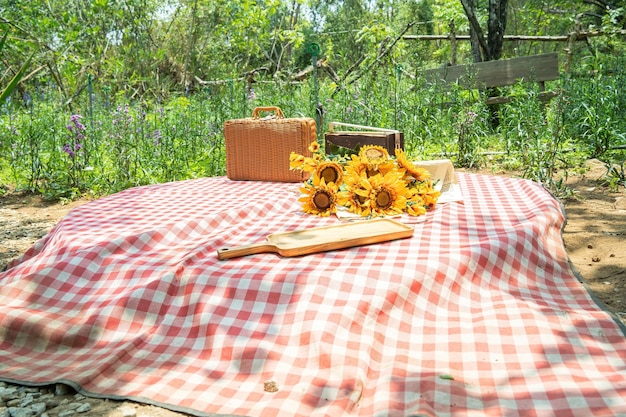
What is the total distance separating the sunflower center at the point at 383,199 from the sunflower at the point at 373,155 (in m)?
0.15

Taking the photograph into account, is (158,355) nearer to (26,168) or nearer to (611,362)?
(611,362)

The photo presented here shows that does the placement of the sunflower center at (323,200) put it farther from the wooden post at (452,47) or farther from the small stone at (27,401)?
the wooden post at (452,47)

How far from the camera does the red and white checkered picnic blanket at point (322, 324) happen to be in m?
1.46

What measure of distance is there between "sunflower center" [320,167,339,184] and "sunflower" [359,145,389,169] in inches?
5.6

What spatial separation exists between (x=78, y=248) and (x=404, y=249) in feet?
4.03

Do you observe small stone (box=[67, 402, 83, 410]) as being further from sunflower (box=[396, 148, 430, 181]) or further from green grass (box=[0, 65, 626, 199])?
green grass (box=[0, 65, 626, 199])

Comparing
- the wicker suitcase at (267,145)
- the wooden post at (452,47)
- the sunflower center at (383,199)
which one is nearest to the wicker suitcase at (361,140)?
the wicker suitcase at (267,145)

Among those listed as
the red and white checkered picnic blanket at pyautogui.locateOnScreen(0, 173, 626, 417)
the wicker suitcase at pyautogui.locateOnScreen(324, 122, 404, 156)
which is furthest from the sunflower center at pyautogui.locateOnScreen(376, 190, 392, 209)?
the wicker suitcase at pyautogui.locateOnScreen(324, 122, 404, 156)

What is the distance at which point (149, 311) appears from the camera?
75.1 inches

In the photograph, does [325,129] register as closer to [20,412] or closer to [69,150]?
[69,150]

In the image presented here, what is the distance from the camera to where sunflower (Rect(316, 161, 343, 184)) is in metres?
2.73

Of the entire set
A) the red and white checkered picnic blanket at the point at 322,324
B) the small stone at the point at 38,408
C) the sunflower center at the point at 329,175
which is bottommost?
the small stone at the point at 38,408

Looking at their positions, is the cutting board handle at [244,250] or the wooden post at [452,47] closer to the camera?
the cutting board handle at [244,250]

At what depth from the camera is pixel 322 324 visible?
1.67 m
